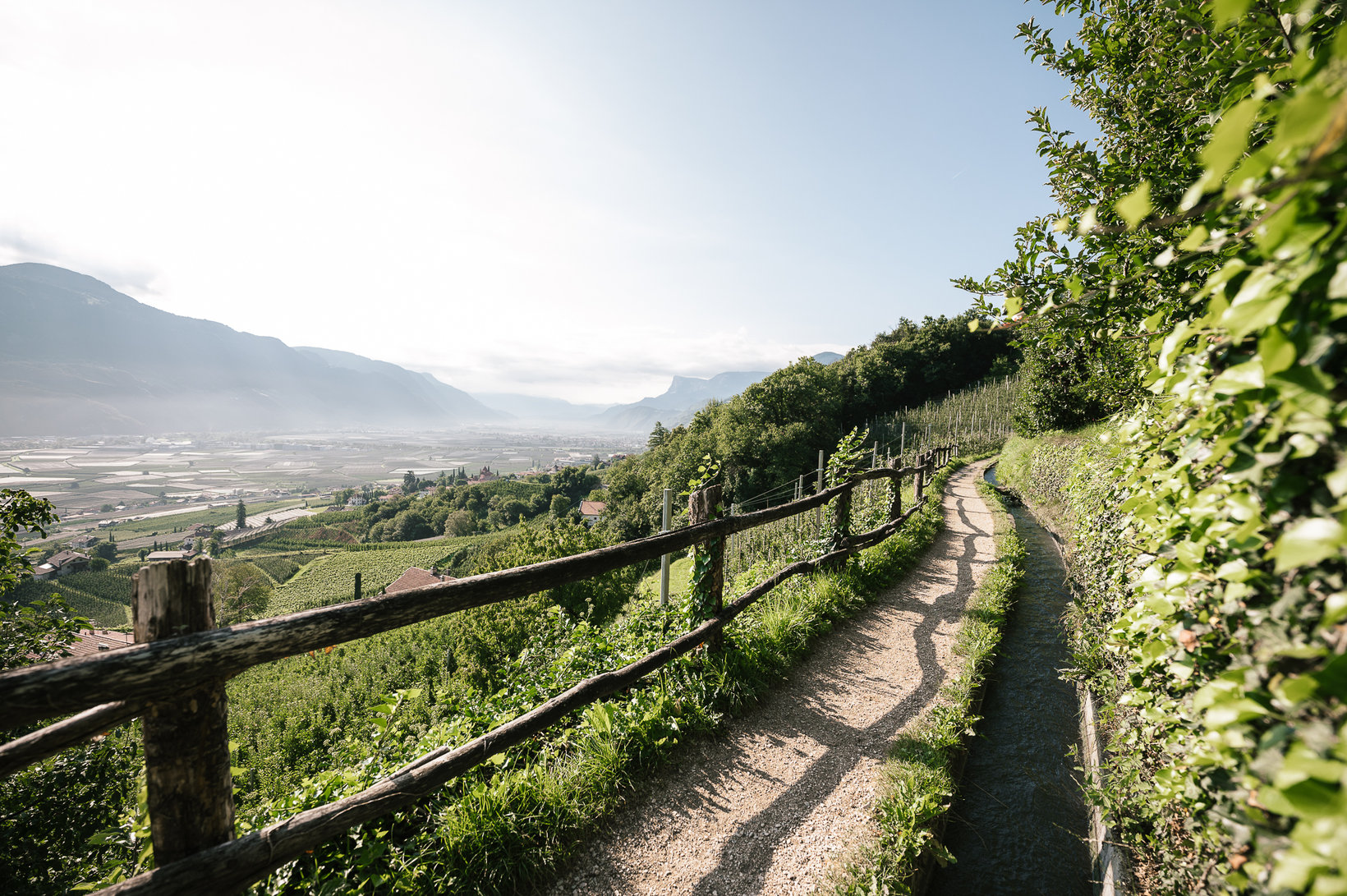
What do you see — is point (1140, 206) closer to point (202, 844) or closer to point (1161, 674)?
point (1161, 674)

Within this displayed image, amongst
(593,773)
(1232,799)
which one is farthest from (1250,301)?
(593,773)

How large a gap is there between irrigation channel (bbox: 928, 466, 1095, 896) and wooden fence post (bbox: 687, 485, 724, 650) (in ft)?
6.80

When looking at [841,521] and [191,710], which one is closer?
[191,710]

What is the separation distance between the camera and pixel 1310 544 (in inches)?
31.5

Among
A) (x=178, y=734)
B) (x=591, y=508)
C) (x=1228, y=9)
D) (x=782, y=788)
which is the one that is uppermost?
(x=1228, y=9)

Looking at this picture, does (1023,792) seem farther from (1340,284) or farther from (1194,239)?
(1340,284)

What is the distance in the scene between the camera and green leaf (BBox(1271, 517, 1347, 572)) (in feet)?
2.49

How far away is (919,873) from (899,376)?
52.5 meters

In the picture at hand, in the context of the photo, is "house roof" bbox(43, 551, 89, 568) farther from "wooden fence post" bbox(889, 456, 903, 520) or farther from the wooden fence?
"wooden fence post" bbox(889, 456, 903, 520)

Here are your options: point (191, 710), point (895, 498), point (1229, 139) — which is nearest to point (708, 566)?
point (191, 710)

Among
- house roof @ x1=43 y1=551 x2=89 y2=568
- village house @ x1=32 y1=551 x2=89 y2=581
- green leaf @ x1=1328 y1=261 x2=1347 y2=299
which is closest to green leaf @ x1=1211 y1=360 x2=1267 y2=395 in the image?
green leaf @ x1=1328 y1=261 x2=1347 y2=299

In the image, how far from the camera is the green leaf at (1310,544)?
0.76 metres

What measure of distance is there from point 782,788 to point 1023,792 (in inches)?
73.8

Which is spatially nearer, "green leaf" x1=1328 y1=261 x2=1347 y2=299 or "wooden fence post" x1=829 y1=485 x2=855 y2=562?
"green leaf" x1=1328 y1=261 x2=1347 y2=299
